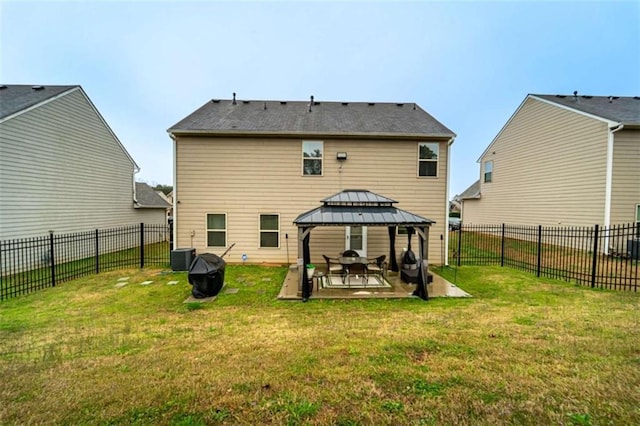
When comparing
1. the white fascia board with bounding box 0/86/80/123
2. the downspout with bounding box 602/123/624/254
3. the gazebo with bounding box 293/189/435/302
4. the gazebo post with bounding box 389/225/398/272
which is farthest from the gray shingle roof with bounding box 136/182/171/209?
the downspout with bounding box 602/123/624/254

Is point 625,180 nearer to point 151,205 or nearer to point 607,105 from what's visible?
point 607,105

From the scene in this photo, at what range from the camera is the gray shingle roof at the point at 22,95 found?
31.1 feet

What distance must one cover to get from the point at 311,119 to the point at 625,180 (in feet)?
44.6

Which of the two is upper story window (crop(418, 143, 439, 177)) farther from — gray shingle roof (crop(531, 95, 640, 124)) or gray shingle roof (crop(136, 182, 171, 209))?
gray shingle roof (crop(136, 182, 171, 209))

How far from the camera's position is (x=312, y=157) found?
1052 cm

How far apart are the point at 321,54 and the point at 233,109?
991cm

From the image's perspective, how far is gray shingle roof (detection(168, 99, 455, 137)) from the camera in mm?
10180

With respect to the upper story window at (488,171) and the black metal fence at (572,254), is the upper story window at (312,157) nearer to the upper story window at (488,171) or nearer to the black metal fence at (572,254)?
the black metal fence at (572,254)

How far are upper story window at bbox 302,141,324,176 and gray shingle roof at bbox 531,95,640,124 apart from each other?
1249cm

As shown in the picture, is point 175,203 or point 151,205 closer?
point 175,203

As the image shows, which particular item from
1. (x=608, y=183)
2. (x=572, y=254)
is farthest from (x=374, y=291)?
(x=608, y=183)

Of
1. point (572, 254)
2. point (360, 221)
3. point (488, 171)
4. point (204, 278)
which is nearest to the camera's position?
point (204, 278)

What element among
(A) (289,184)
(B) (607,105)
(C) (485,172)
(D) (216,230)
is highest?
(B) (607,105)

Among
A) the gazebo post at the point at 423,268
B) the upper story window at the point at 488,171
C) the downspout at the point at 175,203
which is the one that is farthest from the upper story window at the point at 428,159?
the upper story window at the point at 488,171
